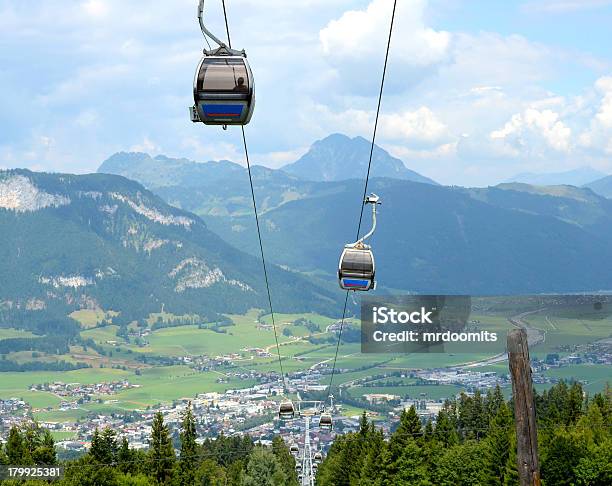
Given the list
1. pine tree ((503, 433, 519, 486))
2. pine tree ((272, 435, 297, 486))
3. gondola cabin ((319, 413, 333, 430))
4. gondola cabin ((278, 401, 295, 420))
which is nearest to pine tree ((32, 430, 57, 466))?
pine tree ((272, 435, 297, 486))

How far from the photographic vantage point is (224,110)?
12953mm

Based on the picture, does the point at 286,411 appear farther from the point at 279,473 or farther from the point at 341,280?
the point at 279,473

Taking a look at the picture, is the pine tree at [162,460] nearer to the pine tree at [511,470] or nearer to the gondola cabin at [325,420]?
the gondola cabin at [325,420]

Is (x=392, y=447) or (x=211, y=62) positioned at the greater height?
(x=211, y=62)

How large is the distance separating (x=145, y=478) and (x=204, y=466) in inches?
727

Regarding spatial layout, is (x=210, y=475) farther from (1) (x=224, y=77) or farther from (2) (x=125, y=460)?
(1) (x=224, y=77)

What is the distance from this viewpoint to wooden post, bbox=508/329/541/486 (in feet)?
44.7

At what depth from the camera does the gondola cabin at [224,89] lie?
1282cm

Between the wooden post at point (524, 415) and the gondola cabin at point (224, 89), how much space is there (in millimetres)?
5181

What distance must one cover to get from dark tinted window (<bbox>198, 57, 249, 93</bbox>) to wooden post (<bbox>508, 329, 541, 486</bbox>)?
5399 mm

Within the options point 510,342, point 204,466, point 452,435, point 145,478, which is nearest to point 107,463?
point 145,478

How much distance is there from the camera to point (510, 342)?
45.1ft

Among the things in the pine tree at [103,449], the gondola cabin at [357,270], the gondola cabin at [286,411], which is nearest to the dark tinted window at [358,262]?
the gondola cabin at [357,270]

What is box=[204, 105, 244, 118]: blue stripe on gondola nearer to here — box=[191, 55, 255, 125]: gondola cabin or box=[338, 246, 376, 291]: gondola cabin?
box=[191, 55, 255, 125]: gondola cabin
